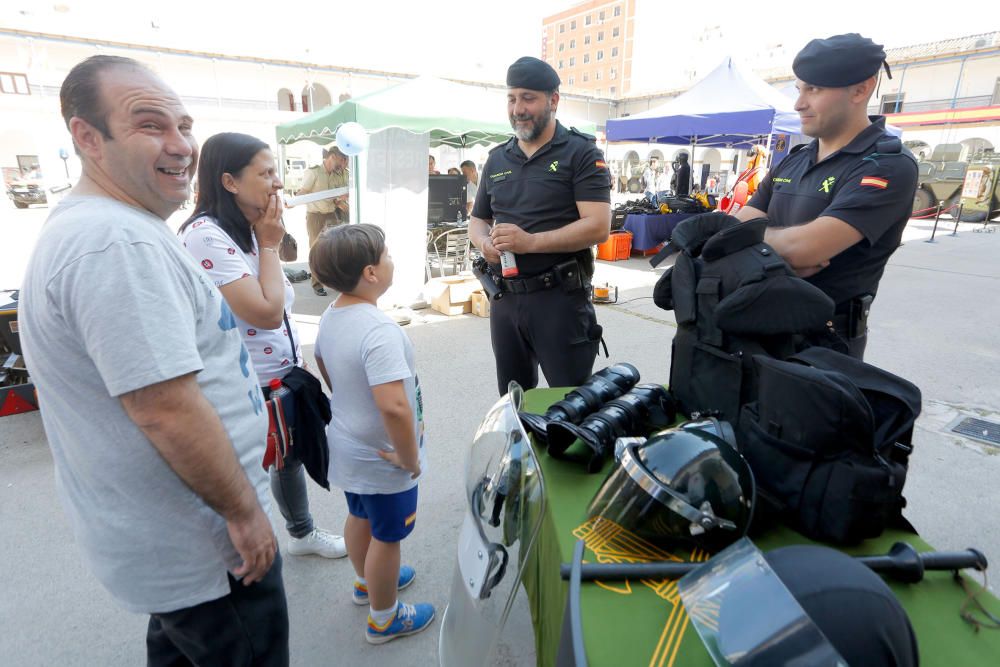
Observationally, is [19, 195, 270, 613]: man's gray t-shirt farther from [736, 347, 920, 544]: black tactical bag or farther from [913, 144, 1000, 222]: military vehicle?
[913, 144, 1000, 222]: military vehicle

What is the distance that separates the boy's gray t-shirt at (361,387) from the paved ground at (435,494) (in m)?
0.73

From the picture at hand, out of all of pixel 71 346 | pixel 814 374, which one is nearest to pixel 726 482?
pixel 814 374

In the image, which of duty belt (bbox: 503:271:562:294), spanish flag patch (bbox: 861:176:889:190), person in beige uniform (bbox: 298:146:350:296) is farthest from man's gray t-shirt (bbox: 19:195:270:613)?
person in beige uniform (bbox: 298:146:350:296)

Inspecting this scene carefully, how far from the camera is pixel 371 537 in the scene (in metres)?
1.91

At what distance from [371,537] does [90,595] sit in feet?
4.20

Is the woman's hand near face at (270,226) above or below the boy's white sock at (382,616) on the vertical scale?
above

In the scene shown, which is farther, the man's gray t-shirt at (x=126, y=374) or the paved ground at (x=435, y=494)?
the paved ground at (x=435, y=494)

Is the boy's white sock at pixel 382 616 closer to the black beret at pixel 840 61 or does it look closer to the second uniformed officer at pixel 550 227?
the second uniformed officer at pixel 550 227

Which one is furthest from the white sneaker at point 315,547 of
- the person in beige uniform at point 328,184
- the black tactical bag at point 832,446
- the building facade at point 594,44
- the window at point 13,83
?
the building facade at point 594,44

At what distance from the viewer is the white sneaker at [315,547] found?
7.82 ft

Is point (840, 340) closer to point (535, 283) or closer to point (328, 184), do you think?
point (535, 283)

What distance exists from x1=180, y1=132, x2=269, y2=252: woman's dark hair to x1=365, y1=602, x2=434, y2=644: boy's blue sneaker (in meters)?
1.45

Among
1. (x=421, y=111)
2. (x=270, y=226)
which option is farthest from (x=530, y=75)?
(x=421, y=111)

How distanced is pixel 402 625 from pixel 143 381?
147 centimetres
